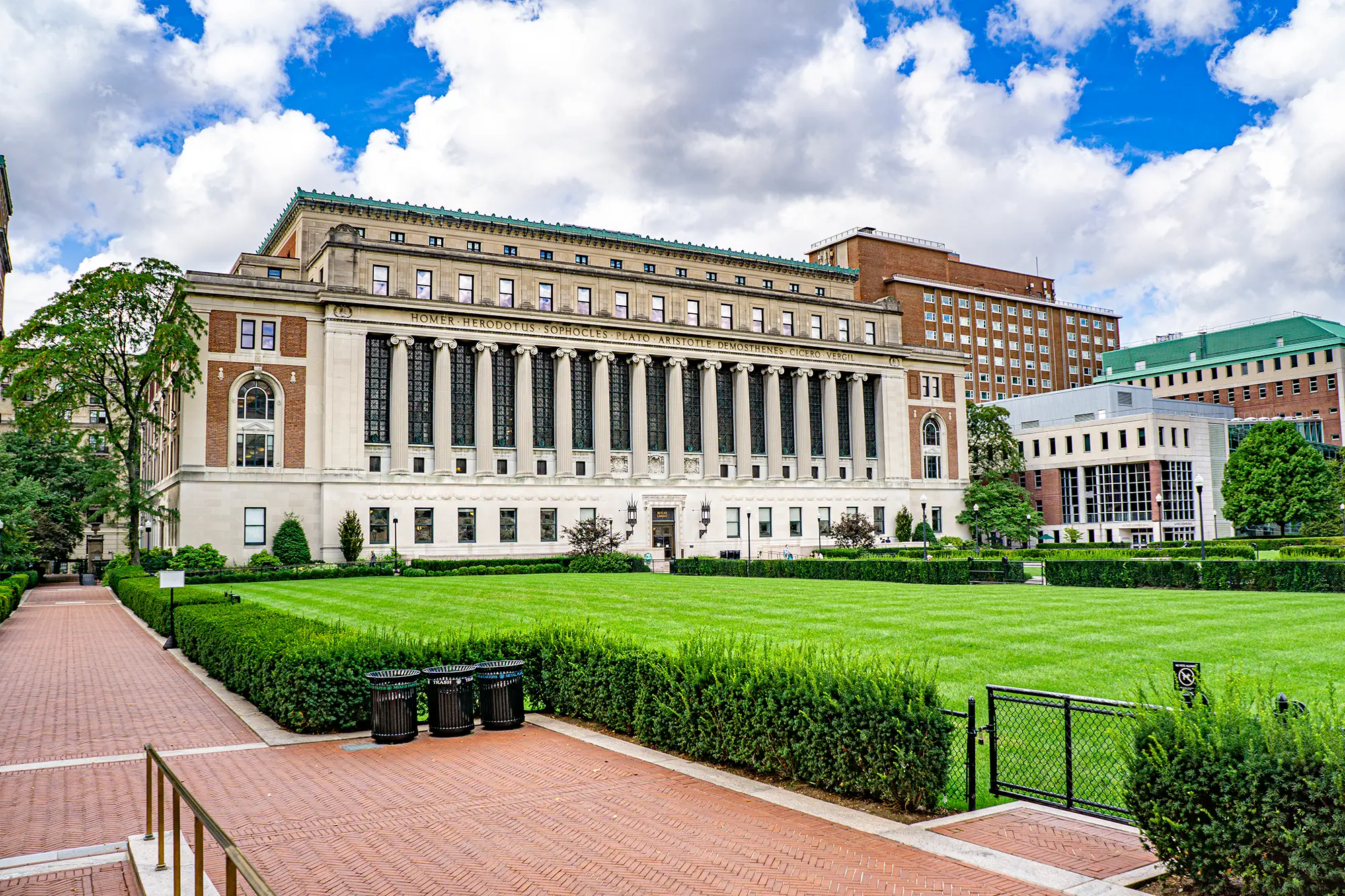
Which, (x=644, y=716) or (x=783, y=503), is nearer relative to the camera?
(x=644, y=716)

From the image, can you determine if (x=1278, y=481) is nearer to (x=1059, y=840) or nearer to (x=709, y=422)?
(x=709, y=422)

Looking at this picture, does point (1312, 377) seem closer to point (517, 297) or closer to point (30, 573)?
point (517, 297)

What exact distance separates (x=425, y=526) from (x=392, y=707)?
179 feet

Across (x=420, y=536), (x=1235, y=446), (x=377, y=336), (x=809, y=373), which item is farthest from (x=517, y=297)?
(x=1235, y=446)

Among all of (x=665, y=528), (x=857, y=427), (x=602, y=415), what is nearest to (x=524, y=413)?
(x=602, y=415)

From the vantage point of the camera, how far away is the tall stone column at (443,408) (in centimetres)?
6862

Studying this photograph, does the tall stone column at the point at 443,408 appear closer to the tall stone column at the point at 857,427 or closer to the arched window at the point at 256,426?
the arched window at the point at 256,426

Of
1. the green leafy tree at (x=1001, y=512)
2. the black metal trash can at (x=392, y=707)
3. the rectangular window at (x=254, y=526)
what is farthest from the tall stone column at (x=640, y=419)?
the black metal trash can at (x=392, y=707)

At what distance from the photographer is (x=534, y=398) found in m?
73.5

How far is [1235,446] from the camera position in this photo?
318 ft

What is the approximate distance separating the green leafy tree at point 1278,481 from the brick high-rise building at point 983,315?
37.5m

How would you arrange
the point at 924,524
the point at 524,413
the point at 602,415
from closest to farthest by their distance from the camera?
the point at 524,413
the point at 602,415
the point at 924,524

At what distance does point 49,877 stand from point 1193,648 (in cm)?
2043

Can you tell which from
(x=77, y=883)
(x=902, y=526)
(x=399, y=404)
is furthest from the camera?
(x=902, y=526)
